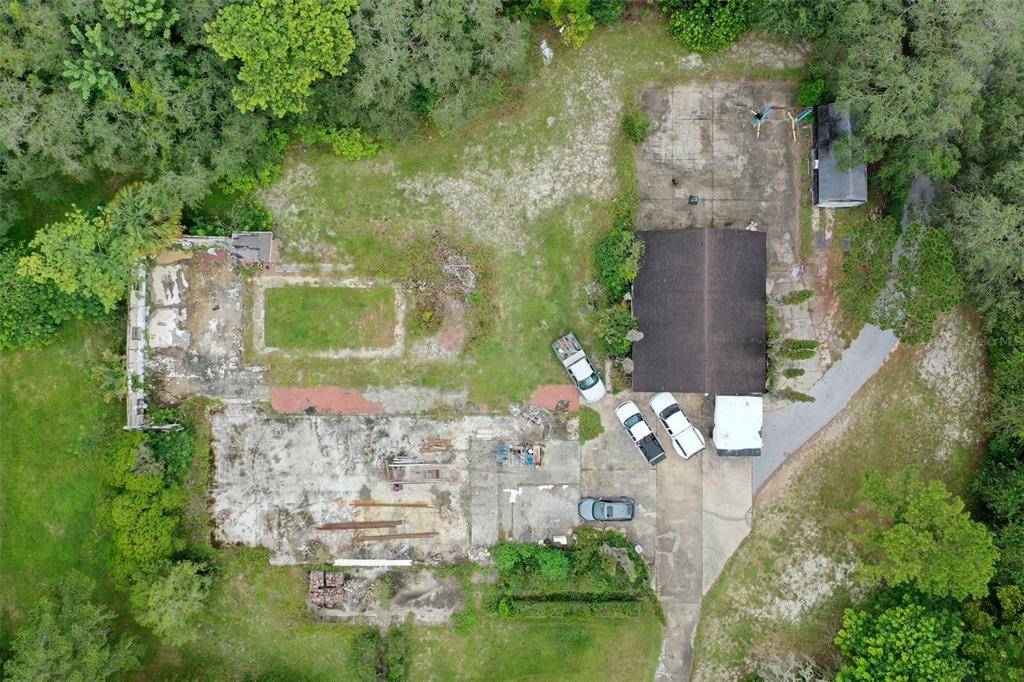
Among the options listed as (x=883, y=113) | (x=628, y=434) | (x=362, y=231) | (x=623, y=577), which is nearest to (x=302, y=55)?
(x=362, y=231)

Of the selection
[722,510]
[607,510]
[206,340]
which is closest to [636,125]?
[607,510]

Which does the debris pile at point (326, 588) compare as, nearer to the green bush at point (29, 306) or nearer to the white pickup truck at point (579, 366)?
the white pickup truck at point (579, 366)

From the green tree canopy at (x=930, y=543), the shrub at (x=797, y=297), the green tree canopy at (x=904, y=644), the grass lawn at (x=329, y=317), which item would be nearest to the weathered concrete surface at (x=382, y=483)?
the grass lawn at (x=329, y=317)

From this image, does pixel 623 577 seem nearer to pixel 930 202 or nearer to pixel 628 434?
pixel 628 434

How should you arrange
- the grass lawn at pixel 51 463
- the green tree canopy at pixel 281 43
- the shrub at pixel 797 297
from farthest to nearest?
the shrub at pixel 797 297, the grass lawn at pixel 51 463, the green tree canopy at pixel 281 43

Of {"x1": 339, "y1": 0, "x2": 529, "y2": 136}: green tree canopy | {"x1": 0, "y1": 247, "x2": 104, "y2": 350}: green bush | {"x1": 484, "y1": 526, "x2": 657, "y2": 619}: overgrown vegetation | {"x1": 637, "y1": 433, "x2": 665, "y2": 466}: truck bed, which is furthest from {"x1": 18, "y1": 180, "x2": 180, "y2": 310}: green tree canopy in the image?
{"x1": 637, "y1": 433, "x2": 665, "y2": 466}: truck bed

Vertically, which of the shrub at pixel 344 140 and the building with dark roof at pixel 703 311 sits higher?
the shrub at pixel 344 140
